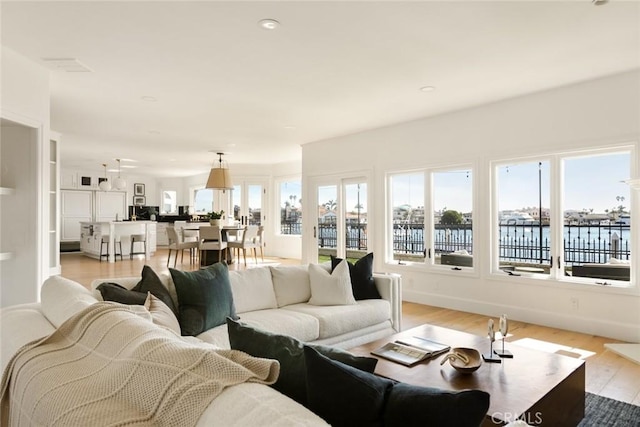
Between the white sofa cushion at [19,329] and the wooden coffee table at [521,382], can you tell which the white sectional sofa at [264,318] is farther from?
the wooden coffee table at [521,382]

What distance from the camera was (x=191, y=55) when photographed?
11.1 feet

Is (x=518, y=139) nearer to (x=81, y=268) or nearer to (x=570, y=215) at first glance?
(x=570, y=215)

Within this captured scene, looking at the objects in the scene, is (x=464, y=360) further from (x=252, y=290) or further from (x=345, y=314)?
(x=252, y=290)

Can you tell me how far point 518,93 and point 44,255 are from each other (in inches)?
211

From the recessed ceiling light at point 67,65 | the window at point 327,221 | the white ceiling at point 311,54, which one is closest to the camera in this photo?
the white ceiling at point 311,54

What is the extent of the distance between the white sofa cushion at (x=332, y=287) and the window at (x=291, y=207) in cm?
677

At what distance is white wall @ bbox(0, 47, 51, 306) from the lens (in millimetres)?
3602

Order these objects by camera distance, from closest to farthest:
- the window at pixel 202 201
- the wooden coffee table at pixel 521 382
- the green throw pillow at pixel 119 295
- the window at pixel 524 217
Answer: the wooden coffee table at pixel 521 382, the green throw pillow at pixel 119 295, the window at pixel 524 217, the window at pixel 202 201

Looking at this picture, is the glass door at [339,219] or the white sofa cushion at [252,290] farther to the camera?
the glass door at [339,219]

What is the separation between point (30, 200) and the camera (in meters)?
3.66

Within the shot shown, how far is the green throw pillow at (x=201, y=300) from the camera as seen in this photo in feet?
8.53

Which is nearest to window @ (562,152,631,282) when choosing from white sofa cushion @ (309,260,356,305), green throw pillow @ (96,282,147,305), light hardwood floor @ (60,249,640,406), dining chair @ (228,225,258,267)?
light hardwood floor @ (60,249,640,406)

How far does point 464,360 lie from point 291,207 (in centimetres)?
877

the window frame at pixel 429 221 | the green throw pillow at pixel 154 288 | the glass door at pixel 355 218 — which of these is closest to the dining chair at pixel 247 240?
the glass door at pixel 355 218
